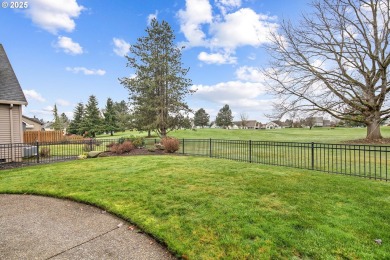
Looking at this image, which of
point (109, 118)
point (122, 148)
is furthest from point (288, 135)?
point (109, 118)

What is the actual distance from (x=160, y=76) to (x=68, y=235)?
18.1 m

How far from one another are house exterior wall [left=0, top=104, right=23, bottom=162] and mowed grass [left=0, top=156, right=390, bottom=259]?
4563mm

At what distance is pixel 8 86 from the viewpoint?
11.3 m

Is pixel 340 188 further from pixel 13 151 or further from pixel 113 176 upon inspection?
pixel 13 151

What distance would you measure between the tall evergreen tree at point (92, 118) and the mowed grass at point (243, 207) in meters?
34.9

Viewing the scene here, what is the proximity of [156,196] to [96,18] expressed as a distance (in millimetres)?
10925

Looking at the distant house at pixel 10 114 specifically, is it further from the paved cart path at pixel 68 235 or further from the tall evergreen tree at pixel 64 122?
the tall evergreen tree at pixel 64 122

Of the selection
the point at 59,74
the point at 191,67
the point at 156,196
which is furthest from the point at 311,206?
the point at 191,67

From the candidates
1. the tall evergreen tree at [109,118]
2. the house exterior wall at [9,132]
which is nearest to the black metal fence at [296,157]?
the house exterior wall at [9,132]

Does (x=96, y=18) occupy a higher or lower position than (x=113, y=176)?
higher

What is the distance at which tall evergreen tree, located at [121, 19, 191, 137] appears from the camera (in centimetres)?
2034

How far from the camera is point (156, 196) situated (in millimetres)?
4719

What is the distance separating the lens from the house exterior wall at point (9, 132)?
34.8 feet

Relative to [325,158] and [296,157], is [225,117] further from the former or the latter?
[325,158]
